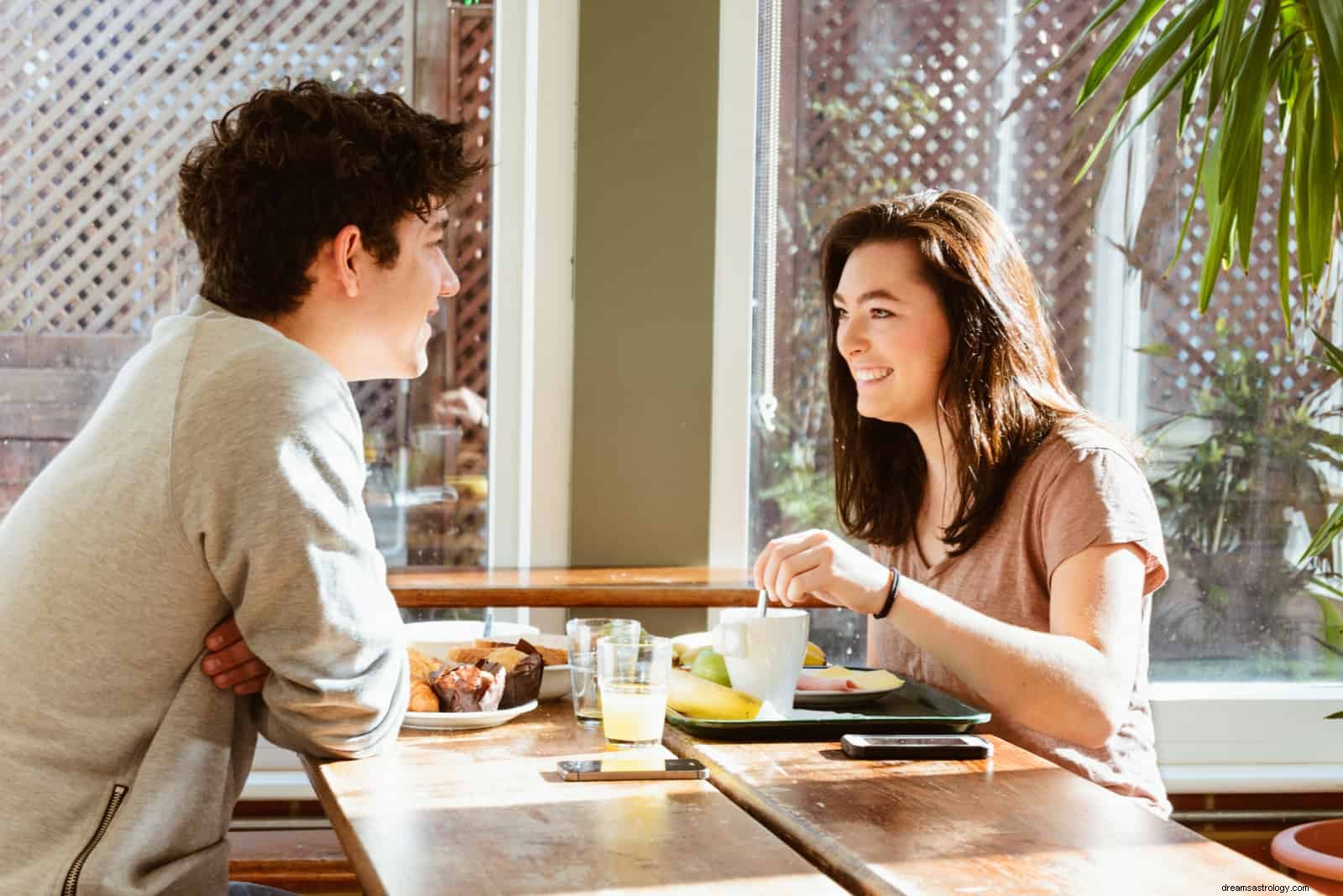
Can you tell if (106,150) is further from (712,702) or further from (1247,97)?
(1247,97)

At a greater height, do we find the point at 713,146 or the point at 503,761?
the point at 713,146

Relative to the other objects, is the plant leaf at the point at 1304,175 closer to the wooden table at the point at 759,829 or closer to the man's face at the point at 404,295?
the wooden table at the point at 759,829

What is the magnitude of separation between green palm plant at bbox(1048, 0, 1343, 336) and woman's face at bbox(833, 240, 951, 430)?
448 millimetres

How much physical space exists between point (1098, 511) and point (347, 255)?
3.09ft

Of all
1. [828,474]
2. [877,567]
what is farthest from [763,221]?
[877,567]

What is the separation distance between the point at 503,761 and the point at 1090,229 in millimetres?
2149

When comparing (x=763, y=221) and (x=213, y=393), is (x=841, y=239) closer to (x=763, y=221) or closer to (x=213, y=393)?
(x=763, y=221)

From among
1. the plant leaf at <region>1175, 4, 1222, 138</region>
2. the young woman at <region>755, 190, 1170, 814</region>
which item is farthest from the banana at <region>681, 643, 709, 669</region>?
the plant leaf at <region>1175, 4, 1222, 138</region>

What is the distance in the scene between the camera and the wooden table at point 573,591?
8.20 feet

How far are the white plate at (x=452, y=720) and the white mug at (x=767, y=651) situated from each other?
0.28 metres

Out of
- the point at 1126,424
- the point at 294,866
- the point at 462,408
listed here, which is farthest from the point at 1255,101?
the point at 294,866

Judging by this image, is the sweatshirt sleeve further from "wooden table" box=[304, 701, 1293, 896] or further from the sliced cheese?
the sliced cheese

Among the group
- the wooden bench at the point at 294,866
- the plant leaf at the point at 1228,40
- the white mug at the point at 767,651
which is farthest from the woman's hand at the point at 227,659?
the plant leaf at the point at 1228,40

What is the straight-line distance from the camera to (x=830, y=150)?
3.06m
